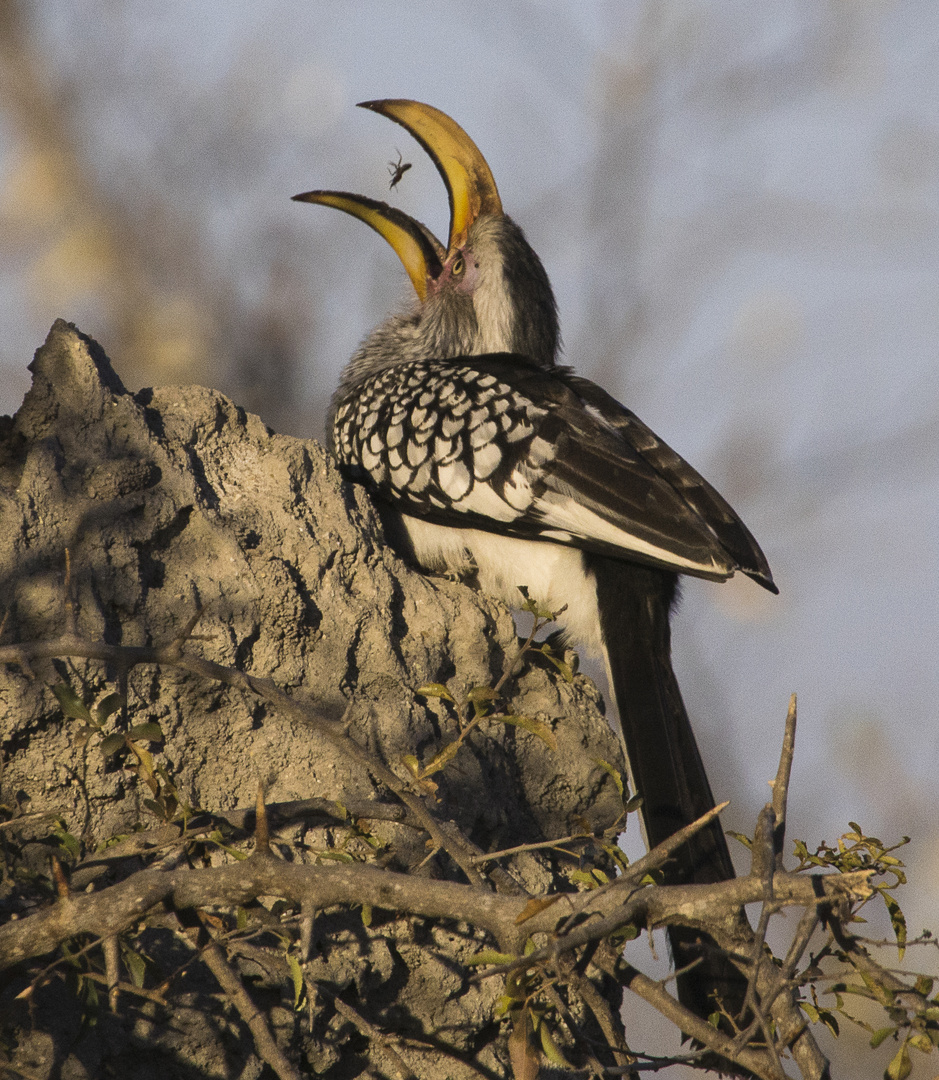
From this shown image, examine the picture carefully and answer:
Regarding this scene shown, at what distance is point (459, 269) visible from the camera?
427 cm

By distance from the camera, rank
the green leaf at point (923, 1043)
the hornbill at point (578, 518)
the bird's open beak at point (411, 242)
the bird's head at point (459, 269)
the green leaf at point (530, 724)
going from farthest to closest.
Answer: the bird's open beak at point (411, 242)
the bird's head at point (459, 269)
the hornbill at point (578, 518)
the green leaf at point (530, 724)
the green leaf at point (923, 1043)

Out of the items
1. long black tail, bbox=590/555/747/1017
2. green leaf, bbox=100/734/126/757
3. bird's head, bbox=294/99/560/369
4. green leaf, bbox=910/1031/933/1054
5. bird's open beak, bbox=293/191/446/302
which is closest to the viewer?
green leaf, bbox=910/1031/933/1054

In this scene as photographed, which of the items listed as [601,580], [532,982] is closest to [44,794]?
[532,982]

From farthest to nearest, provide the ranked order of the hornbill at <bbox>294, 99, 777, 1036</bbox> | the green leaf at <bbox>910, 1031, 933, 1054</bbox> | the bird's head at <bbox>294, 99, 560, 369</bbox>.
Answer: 1. the bird's head at <bbox>294, 99, 560, 369</bbox>
2. the hornbill at <bbox>294, 99, 777, 1036</bbox>
3. the green leaf at <bbox>910, 1031, 933, 1054</bbox>

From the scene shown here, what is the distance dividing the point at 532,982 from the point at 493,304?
2837mm

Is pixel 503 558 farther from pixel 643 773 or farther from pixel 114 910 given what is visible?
pixel 114 910

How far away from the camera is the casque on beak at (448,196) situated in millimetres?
4105

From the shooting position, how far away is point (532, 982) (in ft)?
5.27

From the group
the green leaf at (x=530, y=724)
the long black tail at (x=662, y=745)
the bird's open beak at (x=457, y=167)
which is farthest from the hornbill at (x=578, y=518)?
the bird's open beak at (x=457, y=167)

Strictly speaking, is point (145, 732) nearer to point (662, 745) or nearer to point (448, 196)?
point (662, 745)

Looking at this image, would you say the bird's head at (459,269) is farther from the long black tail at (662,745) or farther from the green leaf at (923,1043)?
the green leaf at (923,1043)

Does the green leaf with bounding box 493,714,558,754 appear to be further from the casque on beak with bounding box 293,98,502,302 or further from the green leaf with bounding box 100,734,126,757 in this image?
the casque on beak with bounding box 293,98,502,302

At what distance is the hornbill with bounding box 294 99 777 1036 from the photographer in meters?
2.64

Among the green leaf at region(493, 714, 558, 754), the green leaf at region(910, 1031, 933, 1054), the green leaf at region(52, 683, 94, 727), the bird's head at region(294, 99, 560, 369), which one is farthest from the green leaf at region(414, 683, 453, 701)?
the bird's head at region(294, 99, 560, 369)
